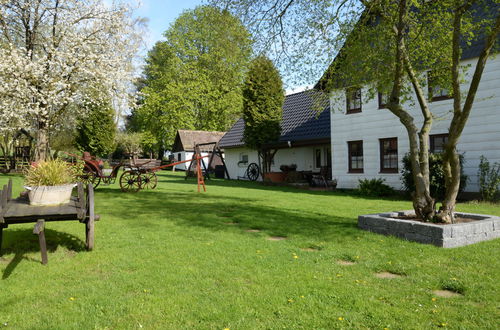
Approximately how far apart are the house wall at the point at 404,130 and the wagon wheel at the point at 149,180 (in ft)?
25.2

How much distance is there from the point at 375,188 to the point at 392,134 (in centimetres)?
239

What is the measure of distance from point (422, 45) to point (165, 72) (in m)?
36.6

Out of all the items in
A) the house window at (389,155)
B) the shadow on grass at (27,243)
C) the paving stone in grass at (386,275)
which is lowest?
the paving stone in grass at (386,275)

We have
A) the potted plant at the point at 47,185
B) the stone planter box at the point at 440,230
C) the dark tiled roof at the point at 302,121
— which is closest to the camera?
the potted plant at the point at 47,185

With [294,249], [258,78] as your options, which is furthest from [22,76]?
[294,249]

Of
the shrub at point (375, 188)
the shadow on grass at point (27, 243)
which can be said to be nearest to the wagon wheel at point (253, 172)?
the shrub at point (375, 188)

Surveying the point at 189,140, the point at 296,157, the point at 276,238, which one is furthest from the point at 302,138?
the point at 189,140

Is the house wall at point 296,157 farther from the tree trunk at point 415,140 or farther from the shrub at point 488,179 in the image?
the tree trunk at point 415,140

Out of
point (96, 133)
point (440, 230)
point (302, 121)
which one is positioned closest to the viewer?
point (440, 230)

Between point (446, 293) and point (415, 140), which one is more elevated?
point (415, 140)

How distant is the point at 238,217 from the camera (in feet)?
29.0

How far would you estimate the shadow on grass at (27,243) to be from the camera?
541 cm

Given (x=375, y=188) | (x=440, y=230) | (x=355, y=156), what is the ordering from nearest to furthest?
(x=440, y=230) → (x=375, y=188) → (x=355, y=156)

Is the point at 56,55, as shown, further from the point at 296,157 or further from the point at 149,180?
the point at 296,157
